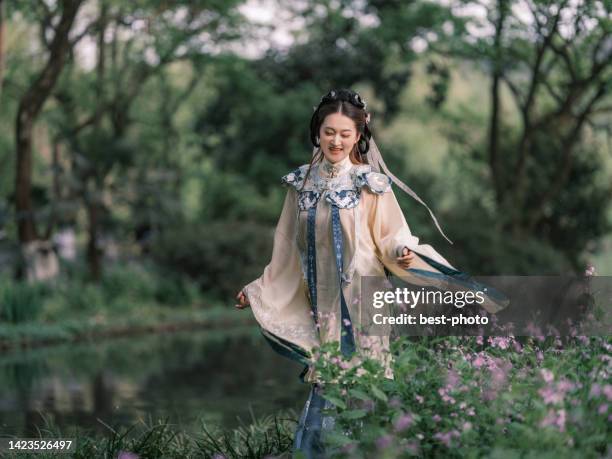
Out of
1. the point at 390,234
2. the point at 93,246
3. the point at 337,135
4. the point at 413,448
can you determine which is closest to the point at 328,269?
the point at 390,234

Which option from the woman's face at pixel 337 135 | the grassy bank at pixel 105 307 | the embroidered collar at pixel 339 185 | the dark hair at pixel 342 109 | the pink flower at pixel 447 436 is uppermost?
the dark hair at pixel 342 109

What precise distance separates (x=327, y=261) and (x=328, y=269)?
0.04 m

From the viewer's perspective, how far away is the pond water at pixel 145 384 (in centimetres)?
862

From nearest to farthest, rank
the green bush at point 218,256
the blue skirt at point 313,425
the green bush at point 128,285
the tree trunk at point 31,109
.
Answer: the blue skirt at point 313,425 < the tree trunk at point 31,109 < the green bush at point 128,285 < the green bush at point 218,256

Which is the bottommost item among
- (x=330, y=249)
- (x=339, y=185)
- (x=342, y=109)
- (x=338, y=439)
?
(x=338, y=439)

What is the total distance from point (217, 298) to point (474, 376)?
15.1 m

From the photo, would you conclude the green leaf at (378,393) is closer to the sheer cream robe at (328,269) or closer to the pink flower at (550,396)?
the pink flower at (550,396)

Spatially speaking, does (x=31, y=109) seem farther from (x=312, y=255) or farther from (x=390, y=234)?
(x=390, y=234)

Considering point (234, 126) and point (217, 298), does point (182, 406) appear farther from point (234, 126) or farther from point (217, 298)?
point (234, 126)

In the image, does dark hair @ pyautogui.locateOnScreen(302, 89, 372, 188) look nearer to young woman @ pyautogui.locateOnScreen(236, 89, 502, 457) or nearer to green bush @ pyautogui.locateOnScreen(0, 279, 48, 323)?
young woman @ pyautogui.locateOnScreen(236, 89, 502, 457)

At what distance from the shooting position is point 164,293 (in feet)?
60.8

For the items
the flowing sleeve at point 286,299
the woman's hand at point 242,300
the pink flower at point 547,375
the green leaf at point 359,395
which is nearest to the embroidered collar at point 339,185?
the flowing sleeve at point 286,299

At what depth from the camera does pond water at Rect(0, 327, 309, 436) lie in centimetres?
862

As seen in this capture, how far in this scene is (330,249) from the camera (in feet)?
17.8
